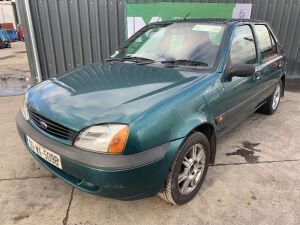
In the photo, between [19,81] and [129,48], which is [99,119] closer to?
[129,48]

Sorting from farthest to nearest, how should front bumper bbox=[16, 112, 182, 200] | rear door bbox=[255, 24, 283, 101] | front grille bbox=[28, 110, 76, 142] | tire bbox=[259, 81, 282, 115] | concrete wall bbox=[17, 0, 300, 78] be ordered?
concrete wall bbox=[17, 0, 300, 78] → tire bbox=[259, 81, 282, 115] → rear door bbox=[255, 24, 283, 101] → front grille bbox=[28, 110, 76, 142] → front bumper bbox=[16, 112, 182, 200]

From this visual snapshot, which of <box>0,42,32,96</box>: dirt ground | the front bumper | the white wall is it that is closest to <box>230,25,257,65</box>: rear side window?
the front bumper

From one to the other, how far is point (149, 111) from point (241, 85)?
1.53 meters

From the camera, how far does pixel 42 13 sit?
18.8 feet

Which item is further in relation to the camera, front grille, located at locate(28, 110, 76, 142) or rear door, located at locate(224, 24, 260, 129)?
rear door, located at locate(224, 24, 260, 129)

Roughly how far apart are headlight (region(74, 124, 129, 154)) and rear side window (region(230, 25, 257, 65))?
5.45 feet

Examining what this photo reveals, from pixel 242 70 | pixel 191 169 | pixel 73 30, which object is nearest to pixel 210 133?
pixel 191 169

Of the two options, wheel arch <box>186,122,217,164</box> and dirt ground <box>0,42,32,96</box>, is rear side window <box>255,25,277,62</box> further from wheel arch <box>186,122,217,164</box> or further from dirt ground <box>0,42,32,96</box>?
dirt ground <box>0,42,32,96</box>

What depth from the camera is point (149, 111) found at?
198 cm

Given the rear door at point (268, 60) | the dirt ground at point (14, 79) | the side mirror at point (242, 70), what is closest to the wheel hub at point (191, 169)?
the side mirror at point (242, 70)

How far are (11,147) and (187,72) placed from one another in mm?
2471

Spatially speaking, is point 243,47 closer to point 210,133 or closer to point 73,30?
point 210,133

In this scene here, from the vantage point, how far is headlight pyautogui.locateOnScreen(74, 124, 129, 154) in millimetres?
1866

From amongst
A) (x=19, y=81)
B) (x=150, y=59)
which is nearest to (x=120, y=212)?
(x=150, y=59)
